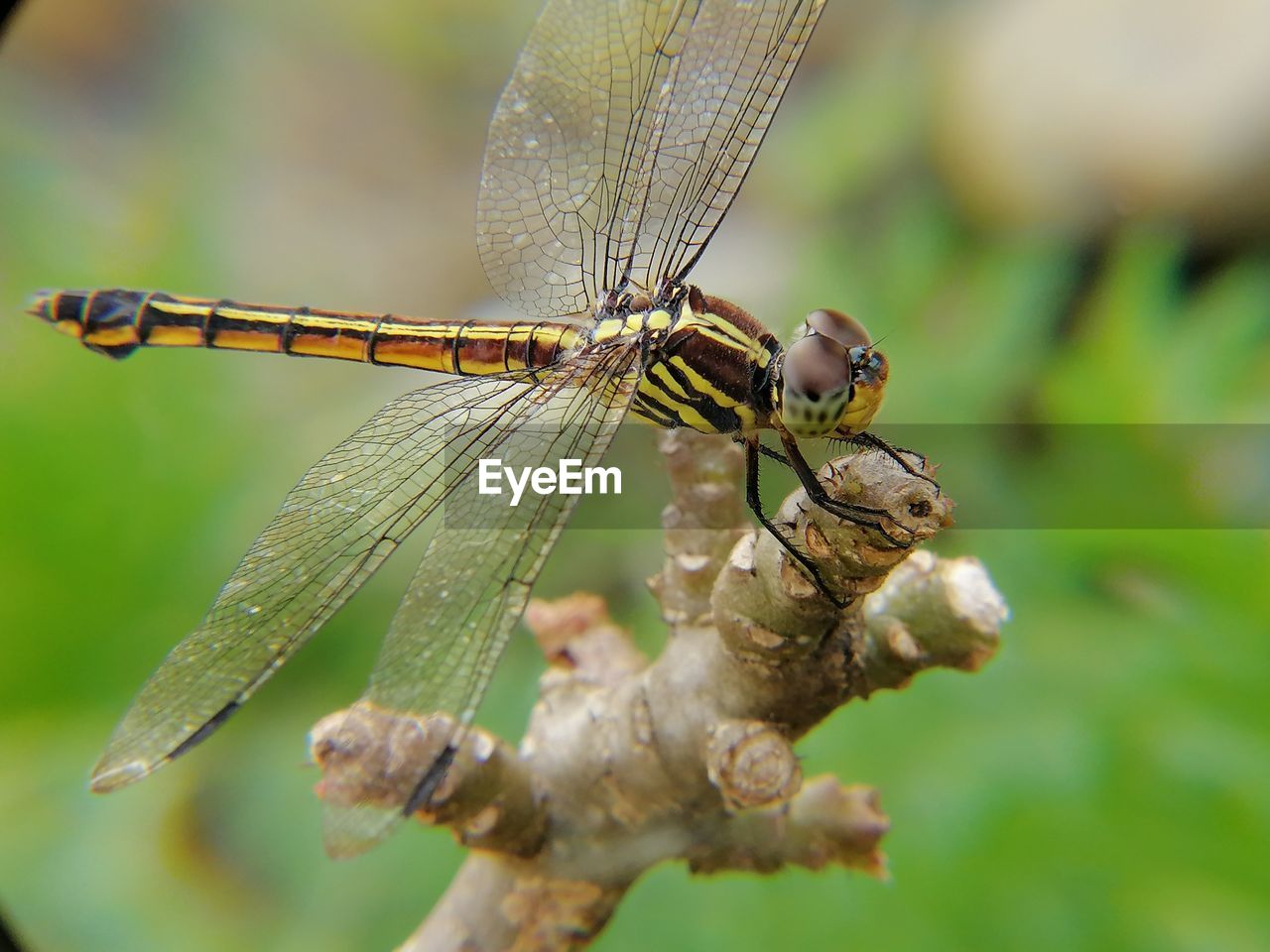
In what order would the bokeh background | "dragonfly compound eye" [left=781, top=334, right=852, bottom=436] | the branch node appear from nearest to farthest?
the branch node < "dragonfly compound eye" [left=781, top=334, right=852, bottom=436] < the bokeh background

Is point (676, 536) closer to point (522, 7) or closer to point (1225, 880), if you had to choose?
point (1225, 880)

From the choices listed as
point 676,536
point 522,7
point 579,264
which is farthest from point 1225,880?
point 522,7

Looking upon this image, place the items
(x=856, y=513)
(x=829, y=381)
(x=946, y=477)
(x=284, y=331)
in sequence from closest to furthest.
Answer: (x=856, y=513) < (x=829, y=381) < (x=284, y=331) < (x=946, y=477)

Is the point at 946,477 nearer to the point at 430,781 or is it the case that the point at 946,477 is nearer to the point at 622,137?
the point at 622,137

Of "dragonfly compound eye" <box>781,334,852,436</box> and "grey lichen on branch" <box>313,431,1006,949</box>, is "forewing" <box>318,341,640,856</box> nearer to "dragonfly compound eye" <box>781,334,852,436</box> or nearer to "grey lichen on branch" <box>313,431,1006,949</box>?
"grey lichen on branch" <box>313,431,1006,949</box>

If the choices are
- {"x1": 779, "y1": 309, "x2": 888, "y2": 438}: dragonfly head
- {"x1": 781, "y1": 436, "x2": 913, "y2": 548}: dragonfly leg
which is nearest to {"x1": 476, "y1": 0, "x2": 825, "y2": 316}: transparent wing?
{"x1": 779, "y1": 309, "x2": 888, "y2": 438}: dragonfly head

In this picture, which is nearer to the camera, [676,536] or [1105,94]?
[676,536]

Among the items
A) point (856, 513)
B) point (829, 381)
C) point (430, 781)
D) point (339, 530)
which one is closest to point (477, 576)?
point (339, 530)
